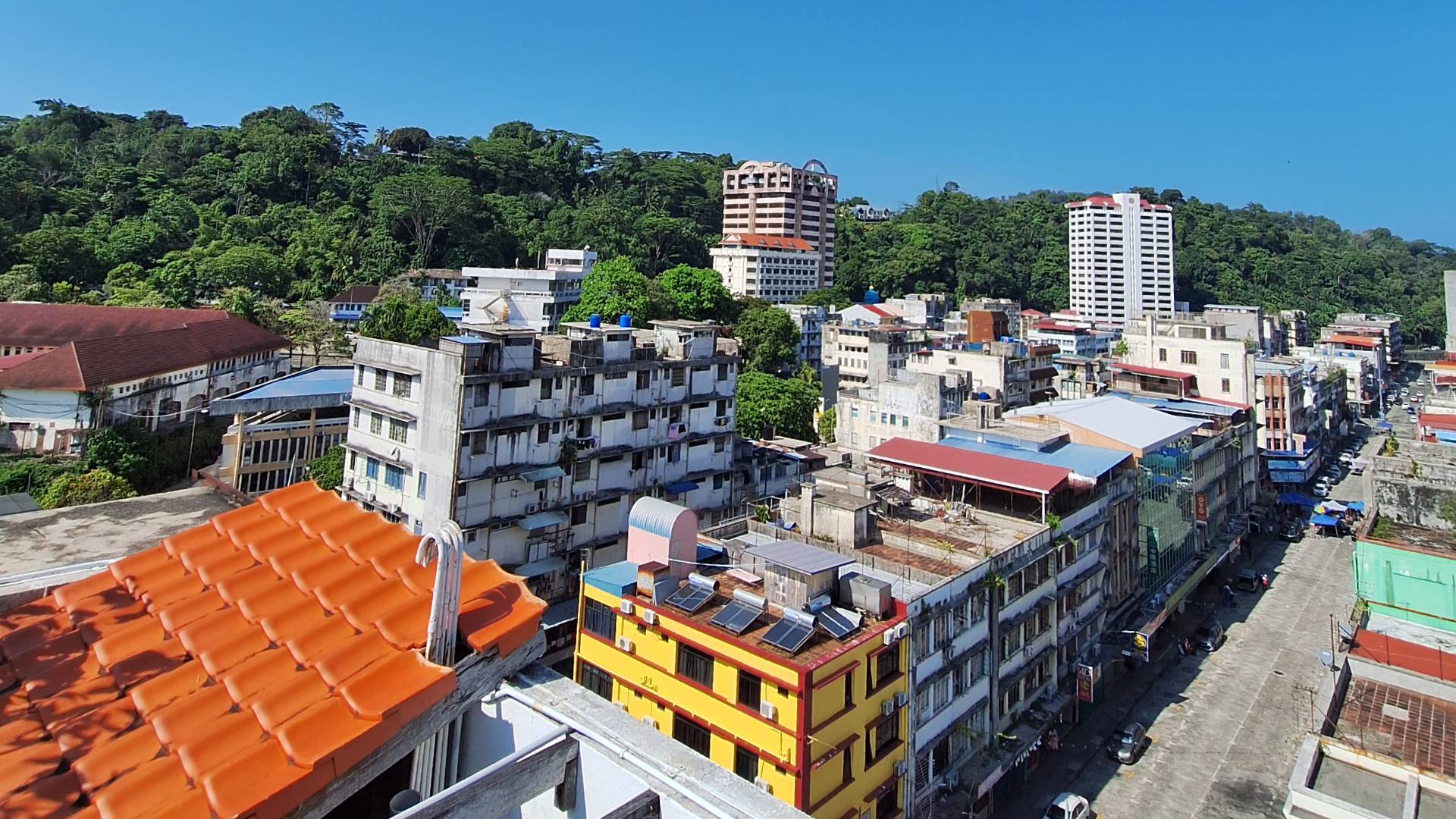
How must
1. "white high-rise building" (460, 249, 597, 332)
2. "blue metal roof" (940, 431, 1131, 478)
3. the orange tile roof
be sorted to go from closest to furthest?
the orange tile roof → "blue metal roof" (940, 431, 1131, 478) → "white high-rise building" (460, 249, 597, 332)

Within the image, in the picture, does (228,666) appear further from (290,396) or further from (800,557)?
(290,396)

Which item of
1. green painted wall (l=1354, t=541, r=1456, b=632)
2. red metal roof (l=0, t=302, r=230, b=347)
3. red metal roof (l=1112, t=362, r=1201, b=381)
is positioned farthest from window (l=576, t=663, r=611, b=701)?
red metal roof (l=1112, t=362, r=1201, b=381)

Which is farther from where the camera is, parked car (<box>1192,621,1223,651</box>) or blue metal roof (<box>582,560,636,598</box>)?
parked car (<box>1192,621,1223,651</box>)

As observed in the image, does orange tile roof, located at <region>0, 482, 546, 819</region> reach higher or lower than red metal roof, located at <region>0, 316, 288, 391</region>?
lower

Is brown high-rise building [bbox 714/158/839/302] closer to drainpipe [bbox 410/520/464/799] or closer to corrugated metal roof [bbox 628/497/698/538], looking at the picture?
corrugated metal roof [bbox 628/497/698/538]

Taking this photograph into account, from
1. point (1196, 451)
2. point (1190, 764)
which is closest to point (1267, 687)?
point (1190, 764)

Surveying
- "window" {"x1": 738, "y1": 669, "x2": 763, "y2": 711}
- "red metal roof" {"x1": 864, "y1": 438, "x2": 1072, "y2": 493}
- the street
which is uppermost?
"red metal roof" {"x1": 864, "y1": 438, "x2": 1072, "y2": 493}
